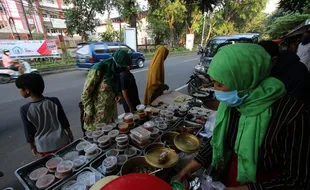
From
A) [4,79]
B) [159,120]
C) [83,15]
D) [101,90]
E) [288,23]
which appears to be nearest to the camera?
[159,120]

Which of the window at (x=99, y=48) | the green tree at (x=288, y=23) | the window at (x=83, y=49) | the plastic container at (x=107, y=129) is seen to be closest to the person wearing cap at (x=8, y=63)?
the window at (x=83, y=49)

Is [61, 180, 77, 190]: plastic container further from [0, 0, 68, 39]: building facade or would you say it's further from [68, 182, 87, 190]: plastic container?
[0, 0, 68, 39]: building facade

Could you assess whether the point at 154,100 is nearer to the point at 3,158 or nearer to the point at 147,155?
the point at 147,155

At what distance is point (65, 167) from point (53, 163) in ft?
0.48

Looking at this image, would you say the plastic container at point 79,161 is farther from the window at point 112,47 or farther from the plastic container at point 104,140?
the window at point 112,47

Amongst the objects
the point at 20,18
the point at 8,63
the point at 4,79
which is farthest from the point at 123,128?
the point at 20,18

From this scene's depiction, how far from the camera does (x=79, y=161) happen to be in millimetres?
1369

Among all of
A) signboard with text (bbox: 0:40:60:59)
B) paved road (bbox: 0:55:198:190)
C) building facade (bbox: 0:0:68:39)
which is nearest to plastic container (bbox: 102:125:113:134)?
paved road (bbox: 0:55:198:190)

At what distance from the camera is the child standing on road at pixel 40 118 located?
175cm

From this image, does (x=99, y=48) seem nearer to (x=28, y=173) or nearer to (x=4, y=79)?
(x=4, y=79)

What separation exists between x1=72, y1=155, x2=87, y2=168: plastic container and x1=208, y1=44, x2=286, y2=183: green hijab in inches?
45.6

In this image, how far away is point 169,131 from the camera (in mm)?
1747

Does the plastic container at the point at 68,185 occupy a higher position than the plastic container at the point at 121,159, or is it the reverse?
the plastic container at the point at 121,159

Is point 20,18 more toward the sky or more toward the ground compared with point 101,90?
more toward the sky
